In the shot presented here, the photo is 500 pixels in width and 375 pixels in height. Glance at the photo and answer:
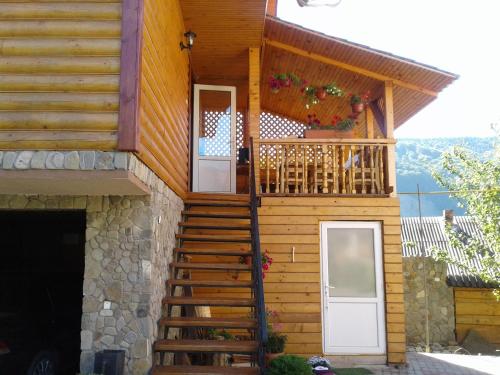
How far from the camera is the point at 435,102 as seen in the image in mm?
8195

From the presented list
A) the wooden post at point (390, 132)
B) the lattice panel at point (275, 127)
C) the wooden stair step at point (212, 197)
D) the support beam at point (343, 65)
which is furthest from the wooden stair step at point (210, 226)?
the lattice panel at point (275, 127)

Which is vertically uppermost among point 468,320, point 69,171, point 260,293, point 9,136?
point 9,136

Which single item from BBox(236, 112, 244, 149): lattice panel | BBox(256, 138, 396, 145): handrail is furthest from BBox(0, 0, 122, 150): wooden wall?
BBox(236, 112, 244, 149): lattice panel

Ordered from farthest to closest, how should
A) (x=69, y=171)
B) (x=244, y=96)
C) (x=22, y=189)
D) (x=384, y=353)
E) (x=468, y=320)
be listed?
(x=468, y=320) < (x=244, y=96) < (x=384, y=353) < (x=22, y=189) < (x=69, y=171)

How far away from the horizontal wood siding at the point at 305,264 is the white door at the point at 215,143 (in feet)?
5.45

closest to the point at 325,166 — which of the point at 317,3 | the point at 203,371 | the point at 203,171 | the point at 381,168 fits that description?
the point at 381,168

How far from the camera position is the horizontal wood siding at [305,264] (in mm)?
6766

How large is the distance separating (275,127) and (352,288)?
4.43 m

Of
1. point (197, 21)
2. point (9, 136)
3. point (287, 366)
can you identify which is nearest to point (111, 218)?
point (9, 136)

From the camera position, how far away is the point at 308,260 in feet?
22.9

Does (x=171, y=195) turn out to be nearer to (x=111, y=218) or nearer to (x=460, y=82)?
(x=111, y=218)

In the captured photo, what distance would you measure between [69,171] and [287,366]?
98.4 inches

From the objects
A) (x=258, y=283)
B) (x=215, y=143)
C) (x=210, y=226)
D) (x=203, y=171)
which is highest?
(x=215, y=143)

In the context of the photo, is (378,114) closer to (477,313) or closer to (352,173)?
(352,173)
